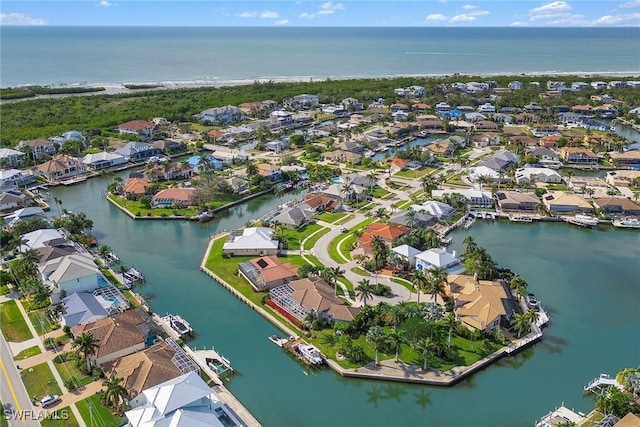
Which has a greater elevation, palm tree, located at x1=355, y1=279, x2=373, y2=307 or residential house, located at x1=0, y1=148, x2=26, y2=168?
residential house, located at x1=0, y1=148, x2=26, y2=168

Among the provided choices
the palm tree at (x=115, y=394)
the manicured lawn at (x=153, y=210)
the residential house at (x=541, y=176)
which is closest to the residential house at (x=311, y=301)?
the palm tree at (x=115, y=394)

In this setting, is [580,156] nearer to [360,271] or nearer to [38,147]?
[360,271]

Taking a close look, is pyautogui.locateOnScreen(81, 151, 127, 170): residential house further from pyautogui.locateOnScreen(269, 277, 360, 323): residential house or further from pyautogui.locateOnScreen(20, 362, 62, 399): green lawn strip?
pyautogui.locateOnScreen(20, 362, 62, 399): green lawn strip

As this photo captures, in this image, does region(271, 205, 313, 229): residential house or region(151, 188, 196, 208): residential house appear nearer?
region(271, 205, 313, 229): residential house

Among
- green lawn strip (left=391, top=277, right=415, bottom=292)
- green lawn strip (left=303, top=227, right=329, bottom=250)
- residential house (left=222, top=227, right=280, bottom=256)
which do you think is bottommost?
green lawn strip (left=391, top=277, right=415, bottom=292)

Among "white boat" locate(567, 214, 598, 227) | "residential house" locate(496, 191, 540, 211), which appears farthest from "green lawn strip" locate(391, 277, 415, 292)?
"white boat" locate(567, 214, 598, 227)

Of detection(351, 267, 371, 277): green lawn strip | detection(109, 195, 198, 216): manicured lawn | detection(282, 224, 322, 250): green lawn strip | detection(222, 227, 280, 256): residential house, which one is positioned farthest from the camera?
detection(109, 195, 198, 216): manicured lawn

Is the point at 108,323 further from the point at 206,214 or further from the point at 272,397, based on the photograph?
the point at 206,214
